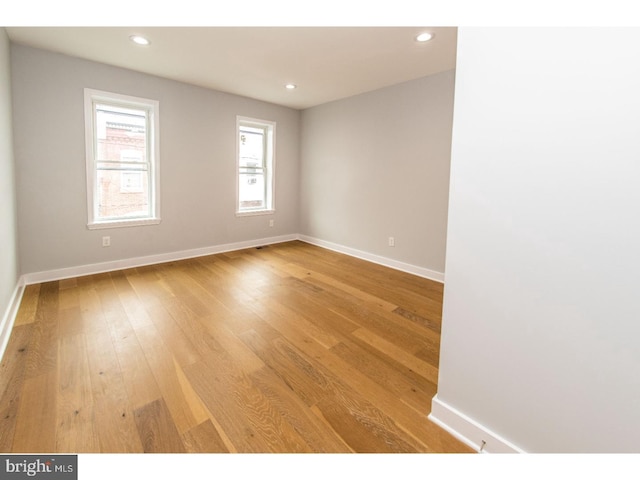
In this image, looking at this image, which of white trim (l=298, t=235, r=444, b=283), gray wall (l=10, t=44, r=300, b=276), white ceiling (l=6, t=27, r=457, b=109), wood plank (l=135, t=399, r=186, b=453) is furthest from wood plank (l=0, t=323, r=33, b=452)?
white trim (l=298, t=235, r=444, b=283)

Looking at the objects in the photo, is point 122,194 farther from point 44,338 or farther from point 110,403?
point 110,403

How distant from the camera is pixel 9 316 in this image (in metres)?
2.43

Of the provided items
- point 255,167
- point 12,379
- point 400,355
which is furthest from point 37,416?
point 255,167

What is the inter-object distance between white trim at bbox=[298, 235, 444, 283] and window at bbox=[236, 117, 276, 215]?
1.06 metres

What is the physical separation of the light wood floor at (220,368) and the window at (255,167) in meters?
2.15

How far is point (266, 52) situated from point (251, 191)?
2548 mm

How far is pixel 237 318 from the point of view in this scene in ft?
8.64

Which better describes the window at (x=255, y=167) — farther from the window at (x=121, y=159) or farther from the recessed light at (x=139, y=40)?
the recessed light at (x=139, y=40)

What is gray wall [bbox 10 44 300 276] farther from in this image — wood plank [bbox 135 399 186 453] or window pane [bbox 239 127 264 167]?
wood plank [bbox 135 399 186 453]

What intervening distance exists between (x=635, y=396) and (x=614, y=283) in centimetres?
36

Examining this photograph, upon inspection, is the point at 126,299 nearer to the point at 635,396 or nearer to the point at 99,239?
the point at 99,239
